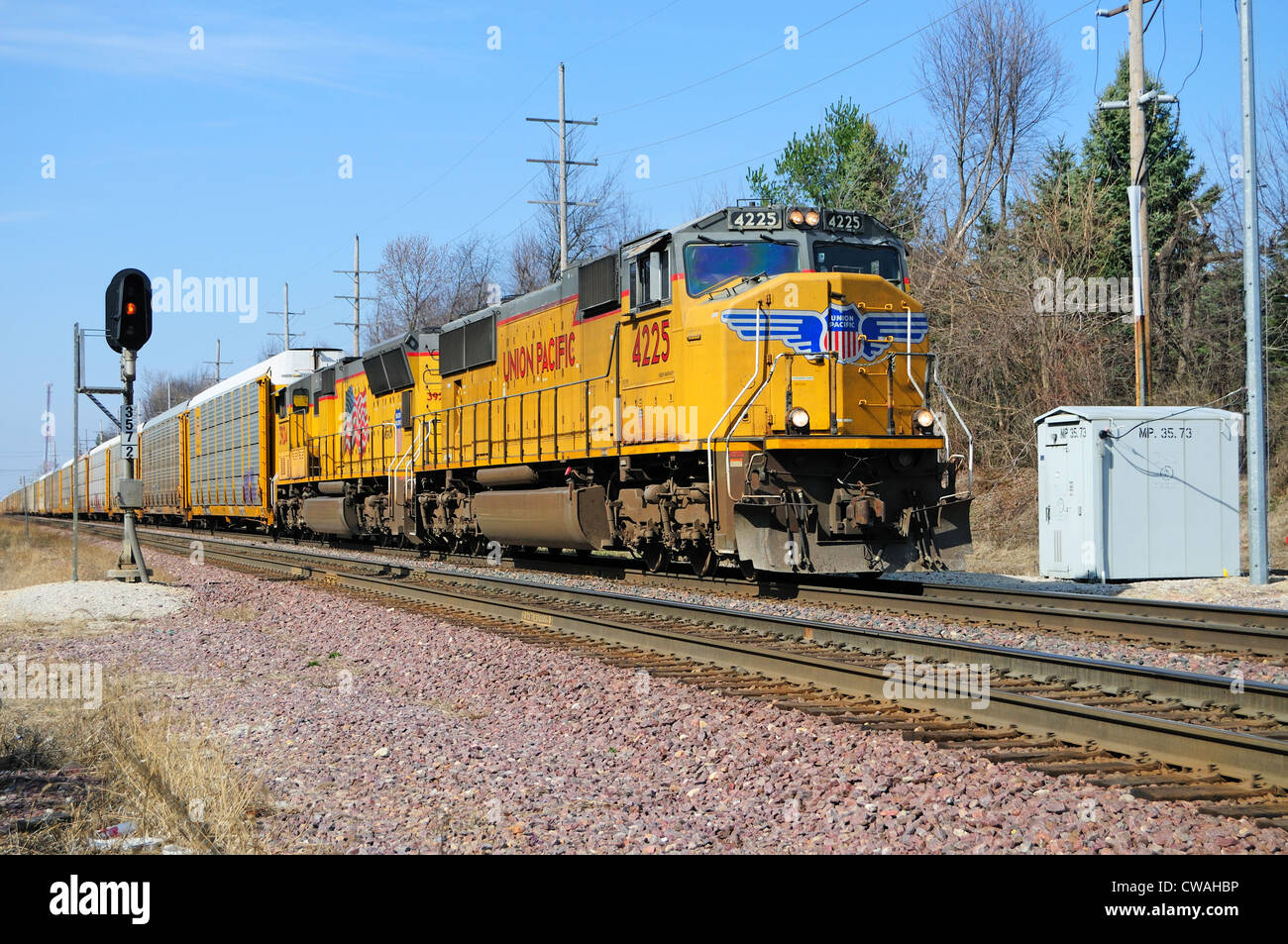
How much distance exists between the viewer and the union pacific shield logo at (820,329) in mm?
11508

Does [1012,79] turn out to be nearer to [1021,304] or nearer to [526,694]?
[1021,304]

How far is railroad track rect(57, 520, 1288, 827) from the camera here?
5059mm

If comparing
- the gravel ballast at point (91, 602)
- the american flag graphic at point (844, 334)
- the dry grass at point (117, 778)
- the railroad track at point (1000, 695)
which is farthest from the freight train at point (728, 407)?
the dry grass at point (117, 778)

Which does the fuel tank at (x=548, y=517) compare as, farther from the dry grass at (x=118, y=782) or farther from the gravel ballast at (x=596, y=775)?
the dry grass at (x=118, y=782)

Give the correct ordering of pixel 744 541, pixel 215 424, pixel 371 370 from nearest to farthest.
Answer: pixel 744 541 → pixel 371 370 → pixel 215 424

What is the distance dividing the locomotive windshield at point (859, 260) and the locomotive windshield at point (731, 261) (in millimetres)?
321

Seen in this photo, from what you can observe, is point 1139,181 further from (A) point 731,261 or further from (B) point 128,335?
(B) point 128,335

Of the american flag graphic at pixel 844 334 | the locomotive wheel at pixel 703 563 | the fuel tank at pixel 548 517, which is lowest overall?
the locomotive wheel at pixel 703 563

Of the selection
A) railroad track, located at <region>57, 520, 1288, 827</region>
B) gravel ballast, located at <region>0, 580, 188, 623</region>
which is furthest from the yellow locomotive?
gravel ballast, located at <region>0, 580, 188, 623</region>

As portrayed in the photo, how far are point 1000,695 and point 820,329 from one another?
6.07 metres

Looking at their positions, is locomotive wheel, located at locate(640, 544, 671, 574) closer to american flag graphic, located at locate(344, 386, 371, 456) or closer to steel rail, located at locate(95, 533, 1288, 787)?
steel rail, located at locate(95, 533, 1288, 787)

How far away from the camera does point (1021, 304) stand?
81.8 feet

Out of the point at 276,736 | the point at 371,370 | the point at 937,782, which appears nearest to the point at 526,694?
the point at 276,736
